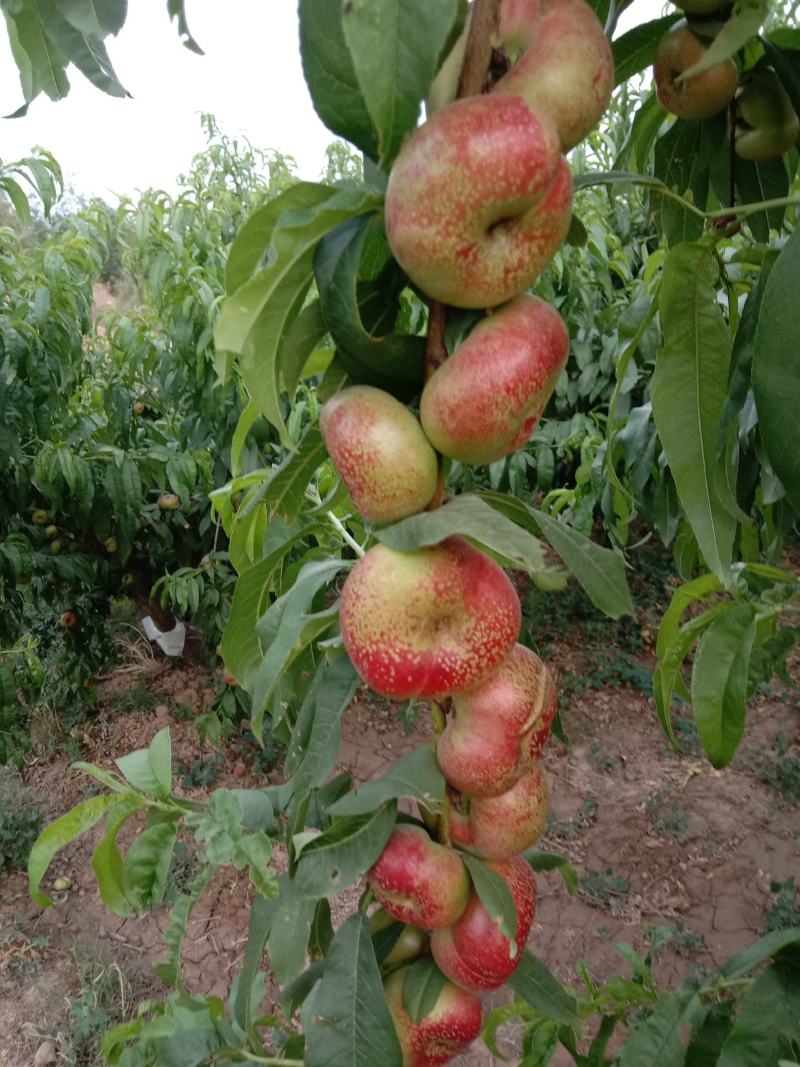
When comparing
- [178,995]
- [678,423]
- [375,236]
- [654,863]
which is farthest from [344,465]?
[654,863]

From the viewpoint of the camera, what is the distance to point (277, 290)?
1.48 feet

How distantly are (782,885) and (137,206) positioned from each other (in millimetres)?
3078

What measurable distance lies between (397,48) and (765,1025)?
79 centimetres

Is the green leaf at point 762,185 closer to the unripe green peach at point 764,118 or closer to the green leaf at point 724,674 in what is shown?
the unripe green peach at point 764,118

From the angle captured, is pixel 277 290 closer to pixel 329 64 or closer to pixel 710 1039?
pixel 329 64

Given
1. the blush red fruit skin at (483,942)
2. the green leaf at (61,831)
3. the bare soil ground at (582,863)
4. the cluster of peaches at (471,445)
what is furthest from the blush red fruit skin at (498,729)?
the bare soil ground at (582,863)

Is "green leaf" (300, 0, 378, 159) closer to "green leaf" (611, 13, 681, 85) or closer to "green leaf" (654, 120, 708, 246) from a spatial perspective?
"green leaf" (611, 13, 681, 85)

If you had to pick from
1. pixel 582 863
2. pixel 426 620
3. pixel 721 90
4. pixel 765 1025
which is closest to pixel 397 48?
pixel 426 620

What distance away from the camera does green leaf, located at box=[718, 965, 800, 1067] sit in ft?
2.23

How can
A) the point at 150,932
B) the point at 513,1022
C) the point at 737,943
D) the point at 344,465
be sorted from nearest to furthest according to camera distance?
1. the point at 344,465
2. the point at 513,1022
3. the point at 737,943
4. the point at 150,932

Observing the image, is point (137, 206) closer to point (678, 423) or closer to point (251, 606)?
point (251, 606)

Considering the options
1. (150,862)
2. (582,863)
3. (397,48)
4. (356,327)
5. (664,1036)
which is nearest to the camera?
(397,48)

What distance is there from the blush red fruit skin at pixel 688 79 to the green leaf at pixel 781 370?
0.19 m

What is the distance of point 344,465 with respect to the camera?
489 millimetres
